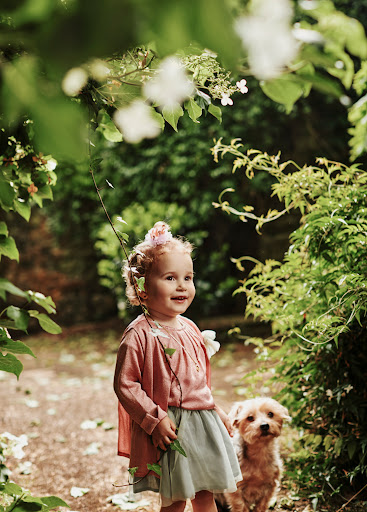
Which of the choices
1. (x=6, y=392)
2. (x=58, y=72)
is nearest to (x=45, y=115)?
(x=58, y=72)

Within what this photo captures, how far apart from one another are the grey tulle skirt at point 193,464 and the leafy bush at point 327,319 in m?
0.69

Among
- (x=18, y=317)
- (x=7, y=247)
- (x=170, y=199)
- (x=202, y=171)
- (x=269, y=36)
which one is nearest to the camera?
(x=269, y=36)

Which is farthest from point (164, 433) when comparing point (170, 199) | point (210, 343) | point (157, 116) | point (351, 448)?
point (170, 199)

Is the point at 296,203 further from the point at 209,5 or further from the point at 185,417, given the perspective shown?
the point at 209,5

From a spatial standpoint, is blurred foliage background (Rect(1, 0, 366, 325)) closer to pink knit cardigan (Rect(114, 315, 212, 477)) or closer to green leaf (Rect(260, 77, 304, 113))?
pink knit cardigan (Rect(114, 315, 212, 477))

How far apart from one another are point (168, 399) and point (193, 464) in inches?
11.1

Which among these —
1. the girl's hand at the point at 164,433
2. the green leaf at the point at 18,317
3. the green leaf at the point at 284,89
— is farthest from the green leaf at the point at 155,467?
the green leaf at the point at 284,89

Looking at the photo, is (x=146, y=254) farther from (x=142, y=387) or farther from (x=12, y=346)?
(x=12, y=346)

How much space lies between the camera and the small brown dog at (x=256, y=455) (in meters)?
2.41

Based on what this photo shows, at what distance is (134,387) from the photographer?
2.01 metres

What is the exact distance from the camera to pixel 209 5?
0.51 m

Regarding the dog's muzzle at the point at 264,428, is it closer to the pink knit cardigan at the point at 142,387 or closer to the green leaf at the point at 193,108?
the pink knit cardigan at the point at 142,387

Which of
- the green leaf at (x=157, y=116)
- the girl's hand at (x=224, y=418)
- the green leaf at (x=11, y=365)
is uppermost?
the green leaf at (x=157, y=116)

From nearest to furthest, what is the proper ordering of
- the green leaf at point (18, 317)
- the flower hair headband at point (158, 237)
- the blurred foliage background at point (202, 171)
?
the blurred foliage background at point (202, 171)
the green leaf at point (18, 317)
the flower hair headband at point (158, 237)
